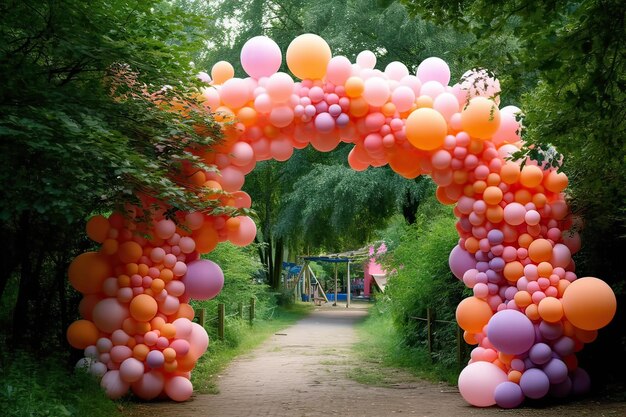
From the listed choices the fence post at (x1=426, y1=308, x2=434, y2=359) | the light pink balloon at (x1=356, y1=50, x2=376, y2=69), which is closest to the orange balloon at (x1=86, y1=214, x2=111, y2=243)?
the light pink balloon at (x1=356, y1=50, x2=376, y2=69)

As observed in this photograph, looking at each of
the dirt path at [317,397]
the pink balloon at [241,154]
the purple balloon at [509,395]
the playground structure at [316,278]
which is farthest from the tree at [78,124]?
the playground structure at [316,278]

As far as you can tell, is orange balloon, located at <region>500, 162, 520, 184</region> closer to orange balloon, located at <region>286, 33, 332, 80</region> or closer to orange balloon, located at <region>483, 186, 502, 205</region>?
orange balloon, located at <region>483, 186, 502, 205</region>

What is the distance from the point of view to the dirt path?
28.8ft

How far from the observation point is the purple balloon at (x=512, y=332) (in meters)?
8.99

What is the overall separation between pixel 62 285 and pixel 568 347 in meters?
6.72

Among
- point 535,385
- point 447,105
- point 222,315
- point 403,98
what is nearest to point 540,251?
point 535,385

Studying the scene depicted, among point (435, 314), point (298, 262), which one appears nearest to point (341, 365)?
point (435, 314)

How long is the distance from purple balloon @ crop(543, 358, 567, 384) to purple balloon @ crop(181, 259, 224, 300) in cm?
438

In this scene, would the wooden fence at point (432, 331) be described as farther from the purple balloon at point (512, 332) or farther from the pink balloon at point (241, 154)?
the pink balloon at point (241, 154)

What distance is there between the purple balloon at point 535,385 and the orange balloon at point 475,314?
930 millimetres

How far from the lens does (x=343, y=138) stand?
10312 mm

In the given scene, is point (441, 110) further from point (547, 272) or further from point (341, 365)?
point (341, 365)

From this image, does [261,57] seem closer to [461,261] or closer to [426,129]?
[426,129]

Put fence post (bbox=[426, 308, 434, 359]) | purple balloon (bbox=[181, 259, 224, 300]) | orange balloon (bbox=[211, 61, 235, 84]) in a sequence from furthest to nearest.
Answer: fence post (bbox=[426, 308, 434, 359])
orange balloon (bbox=[211, 61, 235, 84])
purple balloon (bbox=[181, 259, 224, 300])
